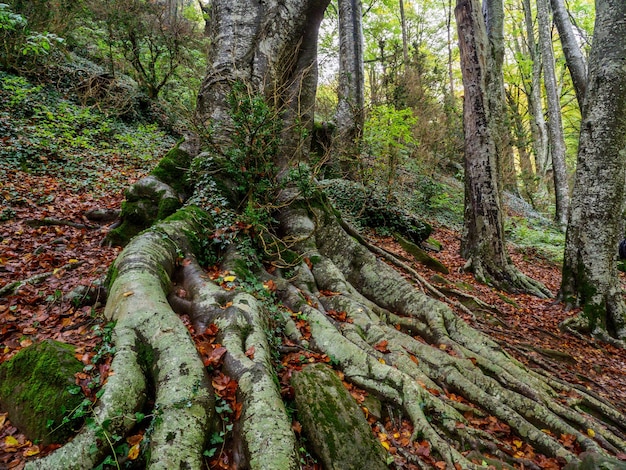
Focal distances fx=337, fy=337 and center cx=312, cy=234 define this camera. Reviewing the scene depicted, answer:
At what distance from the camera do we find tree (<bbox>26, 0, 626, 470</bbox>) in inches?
83.0

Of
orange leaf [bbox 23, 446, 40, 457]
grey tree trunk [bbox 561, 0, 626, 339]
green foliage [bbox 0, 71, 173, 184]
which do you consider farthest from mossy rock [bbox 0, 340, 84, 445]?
grey tree trunk [bbox 561, 0, 626, 339]

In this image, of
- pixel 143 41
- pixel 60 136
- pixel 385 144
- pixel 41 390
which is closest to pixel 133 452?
pixel 41 390

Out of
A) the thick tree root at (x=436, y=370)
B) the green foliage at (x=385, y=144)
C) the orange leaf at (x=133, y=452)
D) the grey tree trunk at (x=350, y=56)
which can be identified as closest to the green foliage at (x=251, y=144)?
the thick tree root at (x=436, y=370)

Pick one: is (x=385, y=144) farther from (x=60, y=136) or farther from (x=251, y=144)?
(x=60, y=136)

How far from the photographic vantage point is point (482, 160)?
726cm

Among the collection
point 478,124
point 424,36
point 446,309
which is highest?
point 424,36

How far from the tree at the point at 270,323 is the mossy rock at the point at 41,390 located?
25cm

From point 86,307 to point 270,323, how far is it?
5.75ft

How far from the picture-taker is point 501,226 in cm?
729

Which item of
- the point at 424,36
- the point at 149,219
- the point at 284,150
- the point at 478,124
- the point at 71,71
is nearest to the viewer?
the point at 149,219

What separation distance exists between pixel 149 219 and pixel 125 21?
30.1ft

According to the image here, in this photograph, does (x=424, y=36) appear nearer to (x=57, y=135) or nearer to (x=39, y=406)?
(x=57, y=135)

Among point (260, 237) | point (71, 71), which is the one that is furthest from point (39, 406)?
point (71, 71)

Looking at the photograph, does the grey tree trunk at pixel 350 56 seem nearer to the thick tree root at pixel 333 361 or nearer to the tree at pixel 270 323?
the tree at pixel 270 323
